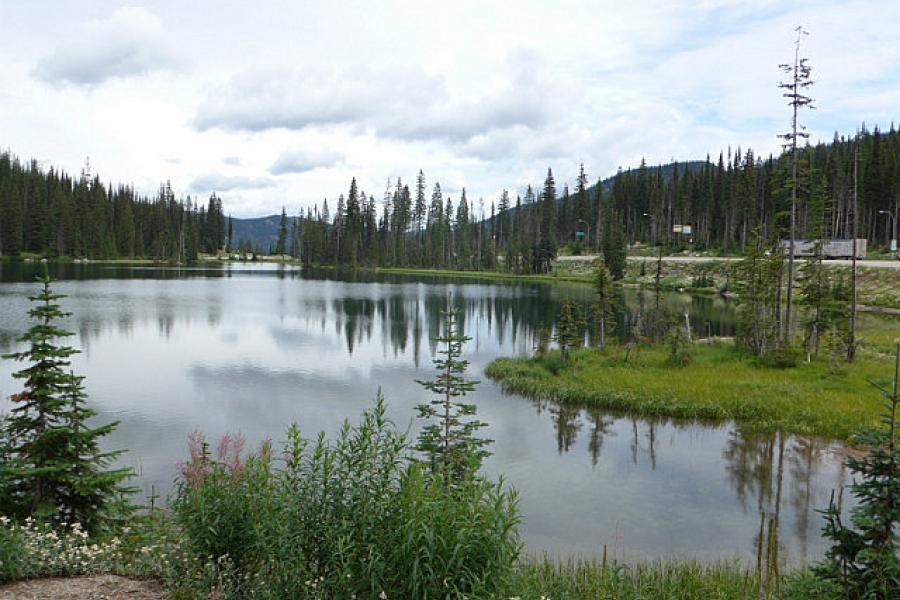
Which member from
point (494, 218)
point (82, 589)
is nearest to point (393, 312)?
point (82, 589)

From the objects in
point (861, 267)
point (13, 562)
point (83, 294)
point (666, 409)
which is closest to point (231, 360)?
point (666, 409)

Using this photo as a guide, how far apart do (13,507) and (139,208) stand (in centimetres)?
16395

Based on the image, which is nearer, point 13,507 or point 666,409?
point 13,507

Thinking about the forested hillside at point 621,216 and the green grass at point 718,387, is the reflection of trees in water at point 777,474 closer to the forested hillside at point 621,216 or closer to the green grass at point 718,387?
the green grass at point 718,387

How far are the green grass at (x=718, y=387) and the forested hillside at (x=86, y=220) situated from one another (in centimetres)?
12354

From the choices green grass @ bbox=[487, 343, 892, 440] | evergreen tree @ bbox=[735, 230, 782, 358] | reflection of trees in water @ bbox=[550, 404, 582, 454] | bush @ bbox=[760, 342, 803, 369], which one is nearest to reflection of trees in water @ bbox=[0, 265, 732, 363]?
green grass @ bbox=[487, 343, 892, 440]

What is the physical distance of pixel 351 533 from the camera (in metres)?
6.16

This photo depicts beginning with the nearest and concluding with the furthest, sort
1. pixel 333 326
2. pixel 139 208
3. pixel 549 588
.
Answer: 1. pixel 549 588
2. pixel 333 326
3. pixel 139 208

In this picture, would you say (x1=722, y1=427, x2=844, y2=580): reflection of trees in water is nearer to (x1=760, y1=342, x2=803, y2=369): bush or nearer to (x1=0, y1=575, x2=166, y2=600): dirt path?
(x1=760, y1=342, x2=803, y2=369): bush

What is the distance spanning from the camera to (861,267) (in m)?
64.9

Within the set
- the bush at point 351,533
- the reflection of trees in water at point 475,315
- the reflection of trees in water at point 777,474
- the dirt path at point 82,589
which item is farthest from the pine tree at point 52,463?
the reflection of trees in water at point 475,315

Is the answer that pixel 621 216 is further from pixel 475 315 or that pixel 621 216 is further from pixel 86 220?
pixel 86 220

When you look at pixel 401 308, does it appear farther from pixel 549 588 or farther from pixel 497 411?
pixel 549 588

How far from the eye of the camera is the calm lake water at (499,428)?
14.1 m
